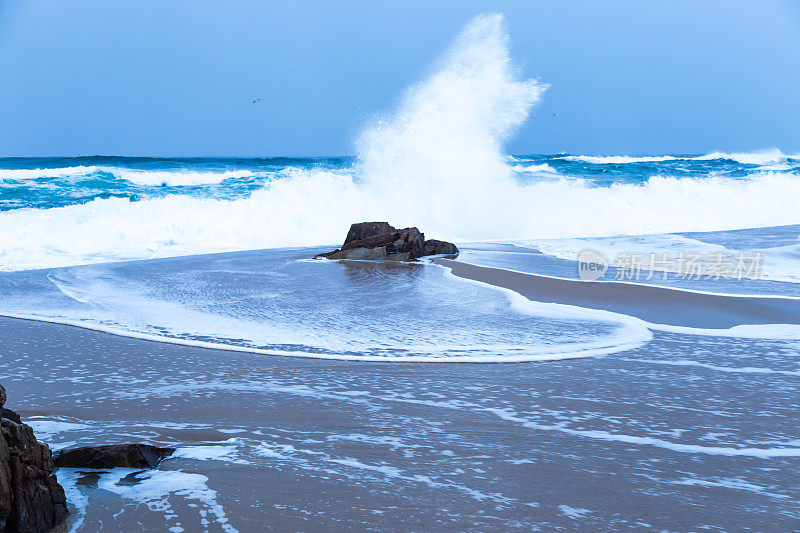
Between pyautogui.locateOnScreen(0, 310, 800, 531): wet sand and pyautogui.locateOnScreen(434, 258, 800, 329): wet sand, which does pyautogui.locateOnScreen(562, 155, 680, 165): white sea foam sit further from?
pyautogui.locateOnScreen(0, 310, 800, 531): wet sand

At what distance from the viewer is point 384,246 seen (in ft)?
33.3

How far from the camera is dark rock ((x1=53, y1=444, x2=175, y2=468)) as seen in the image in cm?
271

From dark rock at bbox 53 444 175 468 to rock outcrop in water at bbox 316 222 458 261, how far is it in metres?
7.35

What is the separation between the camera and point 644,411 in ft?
11.5

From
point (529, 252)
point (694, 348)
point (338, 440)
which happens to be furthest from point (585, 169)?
point (338, 440)

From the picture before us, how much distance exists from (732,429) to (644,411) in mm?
393

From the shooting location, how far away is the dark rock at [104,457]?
107 inches

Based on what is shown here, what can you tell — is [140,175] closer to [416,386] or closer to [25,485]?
[416,386]

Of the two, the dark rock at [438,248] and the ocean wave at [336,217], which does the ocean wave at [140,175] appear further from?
the dark rock at [438,248]

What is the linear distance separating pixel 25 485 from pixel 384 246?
320 inches

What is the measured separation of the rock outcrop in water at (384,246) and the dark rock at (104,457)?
735 centimetres

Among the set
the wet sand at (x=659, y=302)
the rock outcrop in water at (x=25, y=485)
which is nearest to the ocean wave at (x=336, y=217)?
the wet sand at (x=659, y=302)

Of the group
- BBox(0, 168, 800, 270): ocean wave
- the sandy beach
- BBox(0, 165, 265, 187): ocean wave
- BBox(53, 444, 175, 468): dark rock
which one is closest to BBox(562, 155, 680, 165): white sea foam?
BBox(0, 168, 800, 270): ocean wave

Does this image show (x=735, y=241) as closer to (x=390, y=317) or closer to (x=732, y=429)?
(x=390, y=317)
